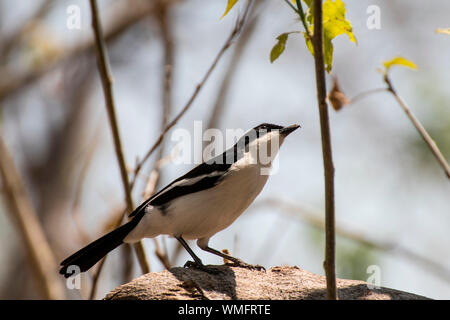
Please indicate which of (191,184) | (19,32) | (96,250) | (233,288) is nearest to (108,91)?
(191,184)

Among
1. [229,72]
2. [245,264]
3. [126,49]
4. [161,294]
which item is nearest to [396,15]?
[229,72]

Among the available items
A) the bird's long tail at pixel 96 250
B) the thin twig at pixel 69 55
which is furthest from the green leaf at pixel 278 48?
the thin twig at pixel 69 55

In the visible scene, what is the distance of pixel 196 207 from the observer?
444 cm

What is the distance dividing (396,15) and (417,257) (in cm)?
719

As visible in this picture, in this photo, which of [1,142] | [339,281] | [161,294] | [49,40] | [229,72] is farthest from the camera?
[49,40]

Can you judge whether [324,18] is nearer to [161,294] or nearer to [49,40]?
[161,294]

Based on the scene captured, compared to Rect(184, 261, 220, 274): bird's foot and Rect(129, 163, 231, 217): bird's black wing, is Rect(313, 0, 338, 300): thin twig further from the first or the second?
Rect(129, 163, 231, 217): bird's black wing

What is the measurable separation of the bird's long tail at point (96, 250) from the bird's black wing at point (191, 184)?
17 cm

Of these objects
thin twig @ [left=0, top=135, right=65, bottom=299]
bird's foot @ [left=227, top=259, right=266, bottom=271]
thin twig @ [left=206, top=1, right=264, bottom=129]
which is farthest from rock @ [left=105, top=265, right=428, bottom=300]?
thin twig @ [left=206, top=1, right=264, bottom=129]

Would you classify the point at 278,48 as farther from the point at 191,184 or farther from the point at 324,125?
the point at 191,184

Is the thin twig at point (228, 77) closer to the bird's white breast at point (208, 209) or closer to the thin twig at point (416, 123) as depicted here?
the bird's white breast at point (208, 209)

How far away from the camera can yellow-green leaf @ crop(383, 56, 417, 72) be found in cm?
318

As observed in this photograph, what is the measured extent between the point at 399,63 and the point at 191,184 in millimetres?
1968
